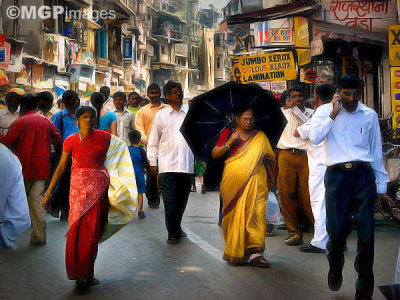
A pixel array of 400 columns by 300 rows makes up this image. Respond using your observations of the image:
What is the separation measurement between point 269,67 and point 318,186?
8.92 meters

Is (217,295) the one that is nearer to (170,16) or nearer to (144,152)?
(144,152)

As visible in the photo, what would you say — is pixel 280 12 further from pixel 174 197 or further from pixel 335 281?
pixel 335 281

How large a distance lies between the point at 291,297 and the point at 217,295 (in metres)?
0.58

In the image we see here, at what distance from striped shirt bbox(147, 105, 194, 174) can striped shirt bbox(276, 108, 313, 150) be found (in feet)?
3.80

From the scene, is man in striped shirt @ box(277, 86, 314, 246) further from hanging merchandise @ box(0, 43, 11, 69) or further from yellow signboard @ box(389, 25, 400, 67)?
hanging merchandise @ box(0, 43, 11, 69)

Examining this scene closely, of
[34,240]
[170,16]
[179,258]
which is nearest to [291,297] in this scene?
[179,258]

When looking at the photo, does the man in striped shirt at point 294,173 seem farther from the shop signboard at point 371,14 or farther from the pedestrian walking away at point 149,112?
the shop signboard at point 371,14

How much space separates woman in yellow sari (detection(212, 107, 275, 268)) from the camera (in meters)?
6.85

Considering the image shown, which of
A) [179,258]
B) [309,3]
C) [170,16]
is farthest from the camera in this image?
[170,16]

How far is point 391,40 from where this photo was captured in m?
12.1

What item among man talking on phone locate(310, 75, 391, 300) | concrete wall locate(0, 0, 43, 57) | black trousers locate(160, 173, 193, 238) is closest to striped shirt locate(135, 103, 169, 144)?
black trousers locate(160, 173, 193, 238)

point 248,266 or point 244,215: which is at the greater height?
point 244,215

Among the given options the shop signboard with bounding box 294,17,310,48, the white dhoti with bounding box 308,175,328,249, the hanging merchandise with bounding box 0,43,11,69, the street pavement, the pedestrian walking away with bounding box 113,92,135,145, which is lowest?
the street pavement
